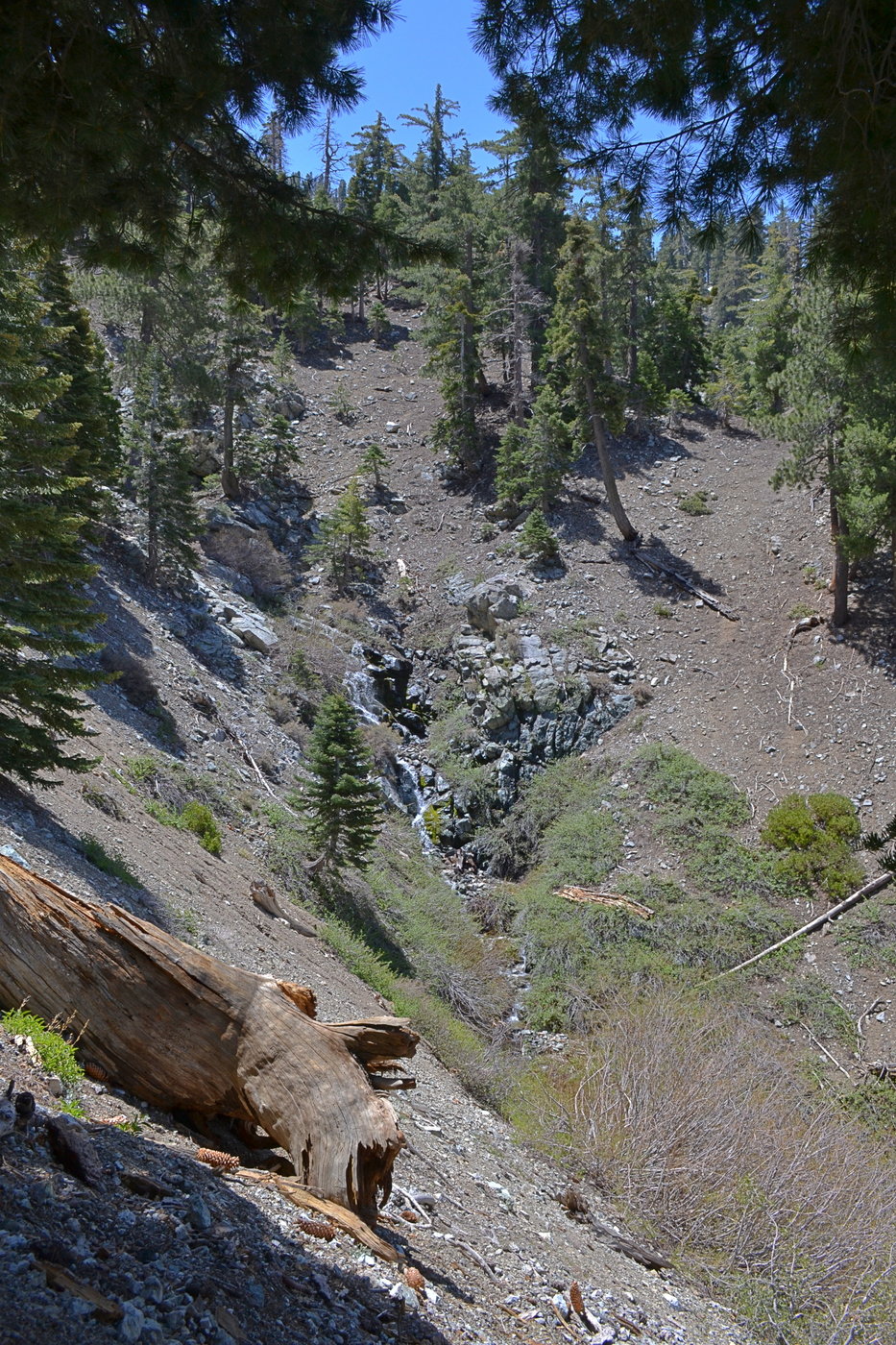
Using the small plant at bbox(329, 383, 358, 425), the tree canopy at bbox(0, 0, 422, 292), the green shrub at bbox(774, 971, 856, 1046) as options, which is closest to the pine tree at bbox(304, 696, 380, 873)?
the green shrub at bbox(774, 971, 856, 1046)

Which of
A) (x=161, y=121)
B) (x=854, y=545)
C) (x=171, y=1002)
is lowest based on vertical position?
(x=171, y=1002)

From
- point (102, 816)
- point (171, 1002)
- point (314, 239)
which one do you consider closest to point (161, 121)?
point (314, 239)

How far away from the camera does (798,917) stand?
15812 mm

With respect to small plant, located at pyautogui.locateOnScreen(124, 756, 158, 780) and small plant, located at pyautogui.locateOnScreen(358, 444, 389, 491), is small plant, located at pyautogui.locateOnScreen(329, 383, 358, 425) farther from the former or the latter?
small plant, located at pyautogui.locateOnScreen(124, 756, 158, 780)

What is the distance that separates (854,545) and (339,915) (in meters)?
14.7

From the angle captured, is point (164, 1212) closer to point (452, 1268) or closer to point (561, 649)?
point (452, 1268)

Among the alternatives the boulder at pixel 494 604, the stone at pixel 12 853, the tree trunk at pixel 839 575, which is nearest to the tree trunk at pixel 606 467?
the boulder at pixel 494 604

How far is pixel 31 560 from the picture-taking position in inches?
329

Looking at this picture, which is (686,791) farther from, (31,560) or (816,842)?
(31,560)

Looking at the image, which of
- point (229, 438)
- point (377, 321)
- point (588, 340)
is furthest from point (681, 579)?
point (377, 321)

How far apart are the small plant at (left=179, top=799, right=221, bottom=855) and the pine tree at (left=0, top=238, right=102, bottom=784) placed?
3.46 metres

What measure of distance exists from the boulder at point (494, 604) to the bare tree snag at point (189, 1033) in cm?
2043

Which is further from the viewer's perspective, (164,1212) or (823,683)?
(823,683)

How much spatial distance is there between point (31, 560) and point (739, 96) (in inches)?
288
